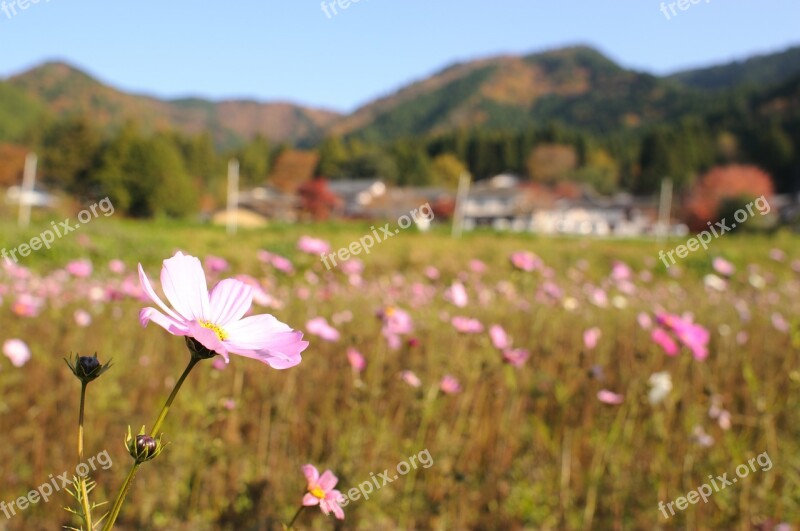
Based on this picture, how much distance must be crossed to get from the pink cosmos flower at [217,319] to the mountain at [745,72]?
117963mm

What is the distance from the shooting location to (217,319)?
0.39 metres

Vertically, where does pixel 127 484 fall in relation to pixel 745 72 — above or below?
above

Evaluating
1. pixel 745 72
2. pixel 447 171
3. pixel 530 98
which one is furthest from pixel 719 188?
pixel 745 72

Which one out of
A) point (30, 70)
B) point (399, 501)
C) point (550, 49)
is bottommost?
point (550, 49)

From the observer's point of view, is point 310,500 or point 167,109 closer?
point 310,500

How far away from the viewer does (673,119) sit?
3022 inches

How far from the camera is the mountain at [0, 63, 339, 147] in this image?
384 feet

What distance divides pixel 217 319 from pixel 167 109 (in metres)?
175

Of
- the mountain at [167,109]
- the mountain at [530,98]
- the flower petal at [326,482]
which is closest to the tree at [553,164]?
the mountain at [530,98]

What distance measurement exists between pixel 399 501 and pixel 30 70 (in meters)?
160

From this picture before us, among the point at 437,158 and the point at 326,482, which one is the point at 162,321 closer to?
the point at 326,482

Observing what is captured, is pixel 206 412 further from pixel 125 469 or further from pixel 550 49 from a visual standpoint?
pixel 550 49

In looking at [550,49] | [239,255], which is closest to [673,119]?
[550,49]

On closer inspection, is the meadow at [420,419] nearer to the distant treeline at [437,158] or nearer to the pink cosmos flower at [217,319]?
the pink cosmos flower at [217,319]
